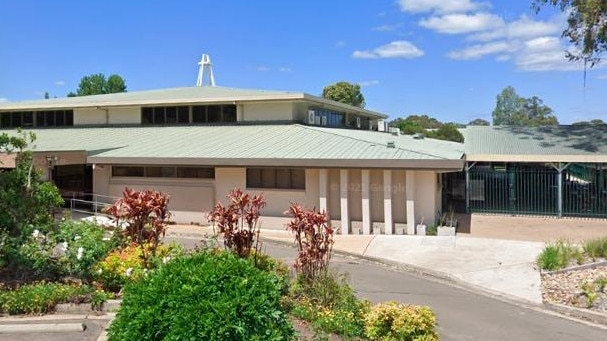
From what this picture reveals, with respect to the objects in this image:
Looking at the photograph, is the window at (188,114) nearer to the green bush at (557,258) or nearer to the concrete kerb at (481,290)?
the concrete kerb at (481,290)

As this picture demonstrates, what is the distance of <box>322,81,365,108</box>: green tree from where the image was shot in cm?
8281

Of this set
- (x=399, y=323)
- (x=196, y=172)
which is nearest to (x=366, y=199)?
(x=196, y=172)

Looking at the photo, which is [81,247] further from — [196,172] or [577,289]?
[196,172]

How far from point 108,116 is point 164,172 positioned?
374 inches

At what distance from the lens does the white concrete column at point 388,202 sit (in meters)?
20.1

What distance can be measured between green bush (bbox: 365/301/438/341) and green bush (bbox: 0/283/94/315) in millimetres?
4748

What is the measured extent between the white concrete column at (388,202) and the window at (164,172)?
288 inches

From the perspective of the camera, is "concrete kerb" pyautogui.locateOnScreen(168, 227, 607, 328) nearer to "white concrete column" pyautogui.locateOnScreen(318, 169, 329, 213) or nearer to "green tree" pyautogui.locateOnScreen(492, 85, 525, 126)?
"white concrete column" pyautogui.locateOnScreen(318, 169, 329, 213)

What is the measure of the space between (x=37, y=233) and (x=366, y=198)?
493 inches

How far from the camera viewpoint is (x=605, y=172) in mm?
24312

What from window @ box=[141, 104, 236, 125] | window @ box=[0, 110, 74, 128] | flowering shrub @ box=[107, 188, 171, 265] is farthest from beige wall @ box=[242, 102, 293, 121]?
flowering shrub @ box=[107, 188, 171, 265]

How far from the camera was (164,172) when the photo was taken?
23.2 meters

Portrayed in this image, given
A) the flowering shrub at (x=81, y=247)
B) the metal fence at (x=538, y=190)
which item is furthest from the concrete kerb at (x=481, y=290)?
the metal fence at (x=538, y=190)

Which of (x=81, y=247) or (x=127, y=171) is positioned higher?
(x=127, y=171)
